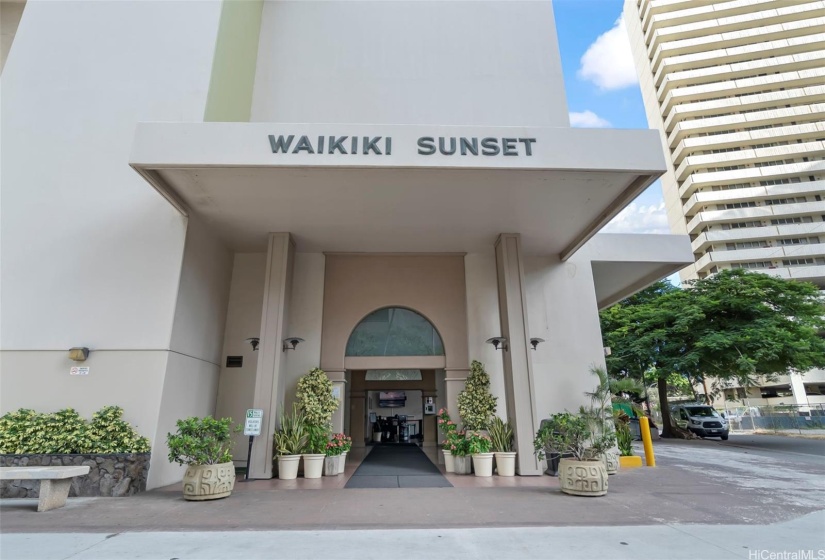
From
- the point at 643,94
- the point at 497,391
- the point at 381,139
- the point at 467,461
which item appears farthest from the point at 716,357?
the point at 643,94

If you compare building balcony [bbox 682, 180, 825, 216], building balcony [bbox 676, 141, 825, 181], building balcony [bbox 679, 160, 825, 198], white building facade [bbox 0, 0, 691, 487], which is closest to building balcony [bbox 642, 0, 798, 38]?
building balcony [bbox 676, 141, 825, 181]

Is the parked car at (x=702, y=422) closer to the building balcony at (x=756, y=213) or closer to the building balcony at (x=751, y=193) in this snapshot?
the building balcony at (x=756, y=213)

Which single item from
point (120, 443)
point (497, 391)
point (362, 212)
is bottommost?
point (120, 443)

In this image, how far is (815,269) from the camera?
37.7 meters

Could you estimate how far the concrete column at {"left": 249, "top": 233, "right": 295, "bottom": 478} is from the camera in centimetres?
834

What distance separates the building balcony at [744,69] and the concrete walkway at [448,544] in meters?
53.6

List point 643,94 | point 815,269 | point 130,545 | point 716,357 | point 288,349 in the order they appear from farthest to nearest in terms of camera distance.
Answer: point 643,94 → point 815,269 → point 716,357 → point 288,349 → point 130,545

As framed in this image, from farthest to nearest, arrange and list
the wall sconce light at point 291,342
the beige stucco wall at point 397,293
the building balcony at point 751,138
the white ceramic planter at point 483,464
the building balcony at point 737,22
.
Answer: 1. the building balcony at point 737,22
2. the building balcony at point 751,138
3. the beige stucco wall at point 397,293
4. the wall sconce light at point 291,342
5. the white ceramic planter at point 483,464

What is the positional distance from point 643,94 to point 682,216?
17540 millimetres

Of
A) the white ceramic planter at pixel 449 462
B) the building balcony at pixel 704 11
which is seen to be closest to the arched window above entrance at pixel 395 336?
the white ceramic planter at pixel 449 462

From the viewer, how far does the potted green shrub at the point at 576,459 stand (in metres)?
6.32

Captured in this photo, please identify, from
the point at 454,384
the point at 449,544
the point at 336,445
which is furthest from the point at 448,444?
the point at 449,544

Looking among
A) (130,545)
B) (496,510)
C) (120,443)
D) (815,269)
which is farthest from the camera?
(815,269)

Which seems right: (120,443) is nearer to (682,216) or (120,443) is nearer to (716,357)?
(716,357)
